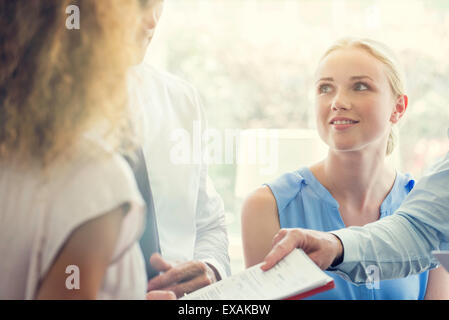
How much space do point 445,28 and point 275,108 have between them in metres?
0.51

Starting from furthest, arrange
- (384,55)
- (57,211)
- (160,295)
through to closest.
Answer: (384,55) → (160,295) → (57,211)

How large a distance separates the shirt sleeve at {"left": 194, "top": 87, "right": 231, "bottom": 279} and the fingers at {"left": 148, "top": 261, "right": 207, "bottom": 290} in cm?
2

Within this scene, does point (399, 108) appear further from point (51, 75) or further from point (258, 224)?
point (51, 75)

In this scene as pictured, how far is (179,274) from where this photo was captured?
3.72ft

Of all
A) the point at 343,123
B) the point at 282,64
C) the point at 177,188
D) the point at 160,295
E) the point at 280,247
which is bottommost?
the point at 160,295

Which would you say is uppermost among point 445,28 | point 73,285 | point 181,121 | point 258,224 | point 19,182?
point 445,28

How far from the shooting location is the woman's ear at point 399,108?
48.8 inches

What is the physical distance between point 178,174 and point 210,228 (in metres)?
0.16

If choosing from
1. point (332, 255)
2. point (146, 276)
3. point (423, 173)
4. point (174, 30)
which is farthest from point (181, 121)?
point (423, 173)

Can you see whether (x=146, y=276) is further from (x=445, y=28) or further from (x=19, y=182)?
(x=445, y=28)

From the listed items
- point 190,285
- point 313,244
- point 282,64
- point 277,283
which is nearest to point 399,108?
point 282,64

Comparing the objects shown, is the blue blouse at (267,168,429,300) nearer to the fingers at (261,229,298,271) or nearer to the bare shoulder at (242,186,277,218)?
the bare shoulder at (242,186,277,218)

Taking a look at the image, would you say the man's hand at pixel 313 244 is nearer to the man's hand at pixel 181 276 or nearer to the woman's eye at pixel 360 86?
the man's hand at pixel 181 276

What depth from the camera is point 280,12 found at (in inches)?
48.9
